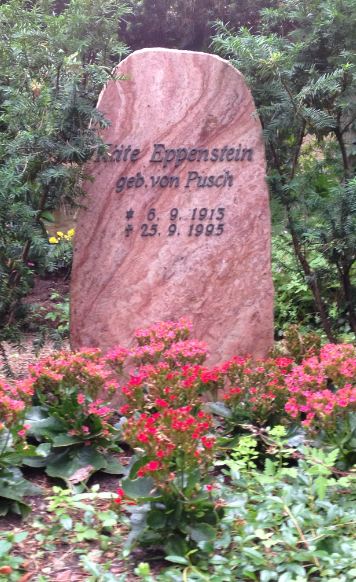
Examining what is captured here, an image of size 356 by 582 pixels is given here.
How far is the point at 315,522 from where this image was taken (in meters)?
3.13

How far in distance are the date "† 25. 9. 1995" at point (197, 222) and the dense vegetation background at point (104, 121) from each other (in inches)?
19.4

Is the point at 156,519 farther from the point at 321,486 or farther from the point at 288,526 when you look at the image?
the point at 321,486

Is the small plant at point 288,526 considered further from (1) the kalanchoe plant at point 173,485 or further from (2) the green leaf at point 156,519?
(2) the green leaf at point 156,519

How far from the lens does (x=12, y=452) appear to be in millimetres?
3459

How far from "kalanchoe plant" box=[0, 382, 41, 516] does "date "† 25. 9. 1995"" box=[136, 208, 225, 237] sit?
1.80 meters

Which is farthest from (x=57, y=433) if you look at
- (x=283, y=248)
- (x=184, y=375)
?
(x=283, y=248)

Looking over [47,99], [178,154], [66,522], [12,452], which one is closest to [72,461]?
[12,452]

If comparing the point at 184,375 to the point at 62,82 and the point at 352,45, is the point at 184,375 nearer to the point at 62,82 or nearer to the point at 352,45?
the point at 62,82

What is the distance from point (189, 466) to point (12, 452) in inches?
33.9

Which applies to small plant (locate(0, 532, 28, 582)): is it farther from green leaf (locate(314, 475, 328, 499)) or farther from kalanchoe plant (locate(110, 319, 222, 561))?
green leaf (locate(314, 475, 328, 499))

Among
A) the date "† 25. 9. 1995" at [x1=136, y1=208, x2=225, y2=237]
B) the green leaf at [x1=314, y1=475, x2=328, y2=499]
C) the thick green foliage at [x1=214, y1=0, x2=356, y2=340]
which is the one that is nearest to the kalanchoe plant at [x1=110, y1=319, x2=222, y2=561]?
the green leaf at [x1=314, y1=475, x2=328, y2=499]

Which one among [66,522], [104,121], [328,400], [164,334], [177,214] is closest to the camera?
[66,522]

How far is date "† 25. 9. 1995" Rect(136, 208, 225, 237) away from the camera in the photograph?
505 centimetres

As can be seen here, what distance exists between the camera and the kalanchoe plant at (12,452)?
3.36 metres
